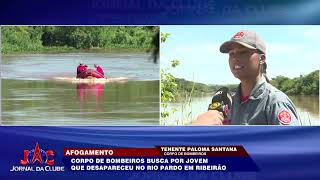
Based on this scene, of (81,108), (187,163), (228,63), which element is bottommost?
(187,163)

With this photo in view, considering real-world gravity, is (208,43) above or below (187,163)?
above

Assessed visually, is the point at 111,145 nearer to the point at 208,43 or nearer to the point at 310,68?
the point at 208,43

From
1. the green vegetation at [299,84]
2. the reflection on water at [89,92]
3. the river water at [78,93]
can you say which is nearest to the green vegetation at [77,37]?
the river water at [78,93]

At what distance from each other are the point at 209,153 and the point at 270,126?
0.81 m

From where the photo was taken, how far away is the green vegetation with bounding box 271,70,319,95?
29.1 feet

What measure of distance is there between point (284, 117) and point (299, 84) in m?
0.44

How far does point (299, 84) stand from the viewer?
8.87 meters

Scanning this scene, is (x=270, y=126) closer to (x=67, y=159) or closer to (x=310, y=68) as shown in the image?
(x=310, y=68)

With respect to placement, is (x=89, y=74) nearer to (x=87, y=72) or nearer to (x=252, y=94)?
(x=87, y=72)

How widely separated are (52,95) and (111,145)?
3.15ft

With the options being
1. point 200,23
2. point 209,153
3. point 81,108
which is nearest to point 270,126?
point 209,153

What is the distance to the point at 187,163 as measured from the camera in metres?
8.86

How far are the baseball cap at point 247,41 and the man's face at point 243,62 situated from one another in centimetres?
5

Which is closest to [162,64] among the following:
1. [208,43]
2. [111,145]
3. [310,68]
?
[208,43]
